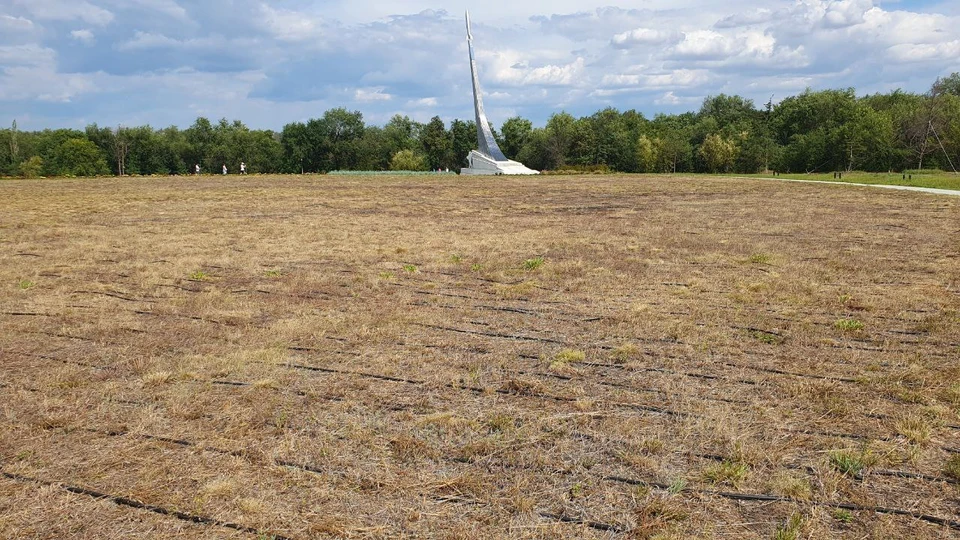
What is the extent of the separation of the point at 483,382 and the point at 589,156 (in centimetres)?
6606

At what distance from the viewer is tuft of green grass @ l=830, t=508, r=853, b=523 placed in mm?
3098

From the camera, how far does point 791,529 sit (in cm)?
302

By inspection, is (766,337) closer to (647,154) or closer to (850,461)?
(850,461)

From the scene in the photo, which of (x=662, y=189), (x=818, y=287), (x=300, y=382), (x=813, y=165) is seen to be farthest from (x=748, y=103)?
(x=300, y=382)

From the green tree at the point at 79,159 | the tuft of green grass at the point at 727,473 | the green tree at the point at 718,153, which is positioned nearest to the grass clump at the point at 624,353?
the tuft of green grass at the point at 727,473

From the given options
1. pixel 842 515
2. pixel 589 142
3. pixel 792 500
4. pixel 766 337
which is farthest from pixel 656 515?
pixel 589 142

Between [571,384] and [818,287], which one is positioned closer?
[571,384]

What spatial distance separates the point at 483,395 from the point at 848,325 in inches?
154

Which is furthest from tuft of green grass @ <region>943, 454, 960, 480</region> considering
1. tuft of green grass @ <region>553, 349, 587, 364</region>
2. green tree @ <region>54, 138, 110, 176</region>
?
green tree @ <region>54, 138, 110, 176</region>

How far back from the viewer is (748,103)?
266 ft

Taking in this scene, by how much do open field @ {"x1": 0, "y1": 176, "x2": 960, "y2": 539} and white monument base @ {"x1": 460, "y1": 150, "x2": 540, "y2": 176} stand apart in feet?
134

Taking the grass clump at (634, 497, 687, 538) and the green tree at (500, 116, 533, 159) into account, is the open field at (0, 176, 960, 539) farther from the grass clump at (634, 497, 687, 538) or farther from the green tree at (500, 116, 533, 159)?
the green tree at (500, 116, 533, 159)

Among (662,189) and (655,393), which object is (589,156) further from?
(655,393)

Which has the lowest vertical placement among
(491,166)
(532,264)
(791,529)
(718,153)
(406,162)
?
(791,529)
